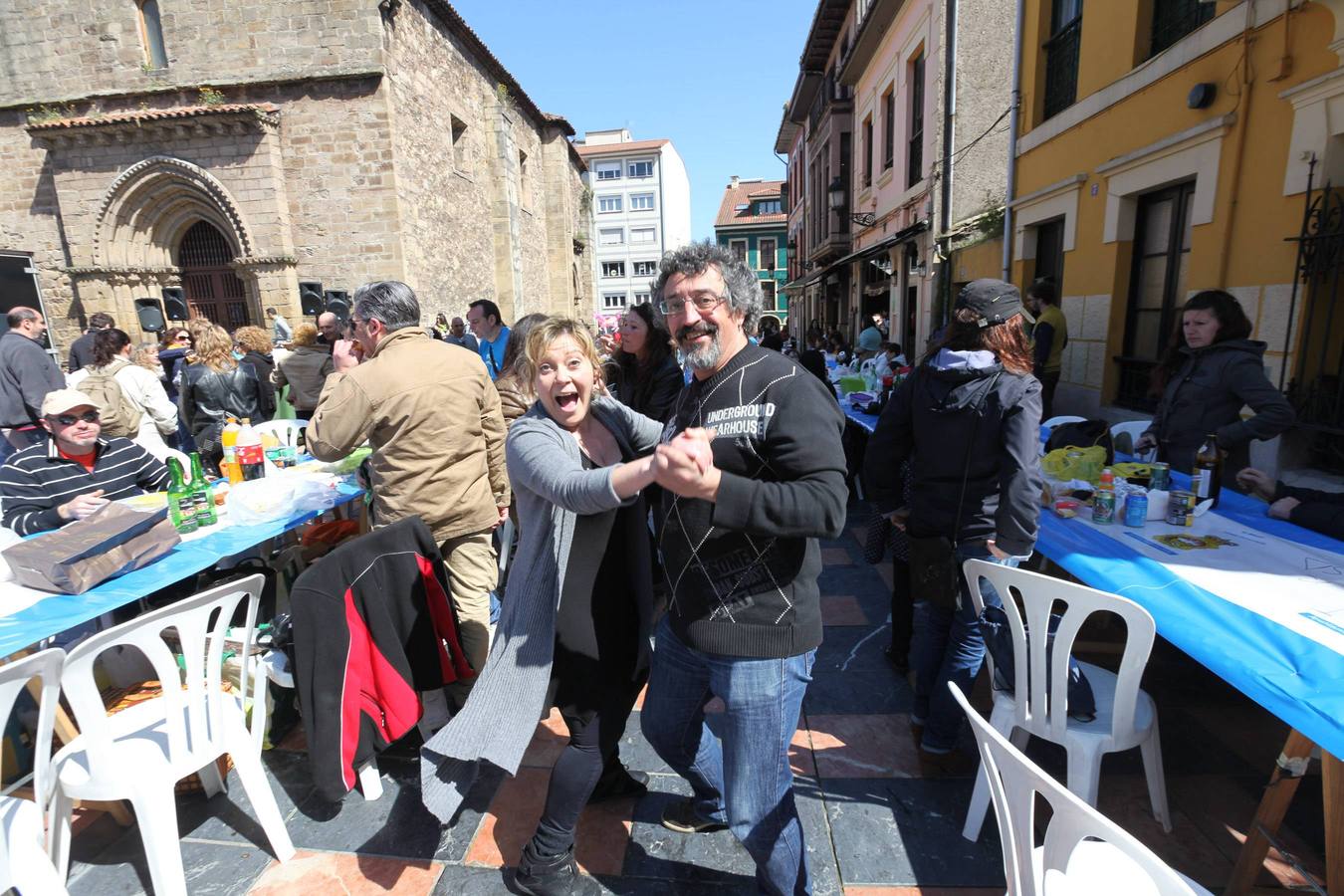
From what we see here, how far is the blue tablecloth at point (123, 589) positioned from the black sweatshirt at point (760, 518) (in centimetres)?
209

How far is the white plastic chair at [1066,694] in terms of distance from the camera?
70.4 inches

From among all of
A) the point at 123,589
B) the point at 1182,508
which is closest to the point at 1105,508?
the point at 1182,508

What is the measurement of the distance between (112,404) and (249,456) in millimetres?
1806

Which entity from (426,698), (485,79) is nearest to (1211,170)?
(426,698)

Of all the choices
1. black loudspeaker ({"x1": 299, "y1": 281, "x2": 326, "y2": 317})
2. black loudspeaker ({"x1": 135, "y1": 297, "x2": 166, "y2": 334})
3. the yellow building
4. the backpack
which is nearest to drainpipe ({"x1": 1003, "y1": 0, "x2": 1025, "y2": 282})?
the yellow building

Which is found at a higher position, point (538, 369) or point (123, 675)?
point (538, 369)

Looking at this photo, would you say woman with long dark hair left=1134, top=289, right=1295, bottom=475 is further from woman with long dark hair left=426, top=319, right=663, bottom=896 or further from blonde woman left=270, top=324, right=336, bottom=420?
blonde woman left=270, top=324, right=336, bottom=420

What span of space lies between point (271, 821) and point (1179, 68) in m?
7.24

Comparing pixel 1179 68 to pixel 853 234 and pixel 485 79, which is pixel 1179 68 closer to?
pixel 853 234

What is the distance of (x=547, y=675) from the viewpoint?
183cm

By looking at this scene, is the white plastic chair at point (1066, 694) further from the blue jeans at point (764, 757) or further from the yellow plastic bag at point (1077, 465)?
the yellow plastic bag at point (1077, 465)

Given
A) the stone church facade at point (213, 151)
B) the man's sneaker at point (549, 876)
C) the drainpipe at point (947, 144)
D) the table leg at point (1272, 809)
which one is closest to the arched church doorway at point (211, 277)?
the stone church facade at point (213, 151)

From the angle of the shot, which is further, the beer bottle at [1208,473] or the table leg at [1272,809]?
the beer bottle at [1208,473]

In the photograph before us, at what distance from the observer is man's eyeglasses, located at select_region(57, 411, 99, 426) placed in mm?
2787
